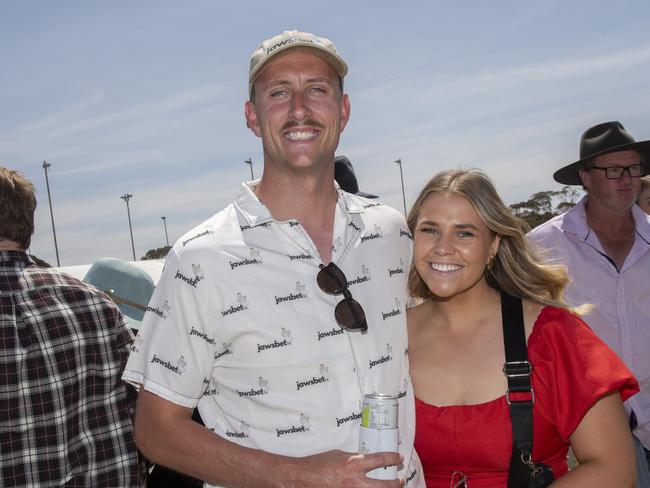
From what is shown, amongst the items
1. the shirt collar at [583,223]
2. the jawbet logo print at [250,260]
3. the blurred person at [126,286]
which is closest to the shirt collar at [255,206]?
the jawbet logo print at [250,260]

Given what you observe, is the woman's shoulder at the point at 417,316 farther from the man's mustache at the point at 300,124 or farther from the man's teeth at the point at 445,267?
the man's mustache at the point at 300,124

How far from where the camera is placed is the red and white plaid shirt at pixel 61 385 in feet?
10.1

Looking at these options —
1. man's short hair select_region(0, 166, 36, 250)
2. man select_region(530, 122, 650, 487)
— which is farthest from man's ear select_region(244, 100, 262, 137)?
man select_region(530, 122, 650, 487)

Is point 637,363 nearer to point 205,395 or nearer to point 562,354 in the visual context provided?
point 562,354

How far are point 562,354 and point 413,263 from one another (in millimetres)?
721

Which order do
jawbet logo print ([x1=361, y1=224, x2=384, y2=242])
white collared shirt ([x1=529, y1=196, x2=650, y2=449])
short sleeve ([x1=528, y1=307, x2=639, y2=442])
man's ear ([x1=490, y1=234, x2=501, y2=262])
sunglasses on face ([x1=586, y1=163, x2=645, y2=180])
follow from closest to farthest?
1. short sleeve ([x1=528, y1=307, x2=639, y2=442])
2. jawbet logo print ([x1=361, y1=224, x2=384, y2=242])
3. man's ear ([x1=490, y1=234, x2=501, y2=262])
4. white collared shirt ([x1=529, y1=196, x2=650, y2=449])
5. sunglasses on face ([x1=586, y1=163, x2=645, y2=180])

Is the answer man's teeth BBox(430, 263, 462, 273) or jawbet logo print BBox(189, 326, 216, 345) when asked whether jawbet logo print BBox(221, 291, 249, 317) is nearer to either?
jawbet logo print BBox(189, 326, 216, 345)

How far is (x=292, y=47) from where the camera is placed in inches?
108

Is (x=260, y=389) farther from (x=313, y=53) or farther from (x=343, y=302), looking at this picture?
(x=313, y=53)

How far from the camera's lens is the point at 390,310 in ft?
8.90

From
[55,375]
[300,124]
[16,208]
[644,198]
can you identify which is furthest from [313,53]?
[644,198]

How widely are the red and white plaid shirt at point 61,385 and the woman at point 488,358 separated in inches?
56.2

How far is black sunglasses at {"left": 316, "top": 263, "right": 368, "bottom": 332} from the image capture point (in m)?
2.46

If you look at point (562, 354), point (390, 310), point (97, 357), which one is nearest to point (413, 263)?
point (390, 310)
